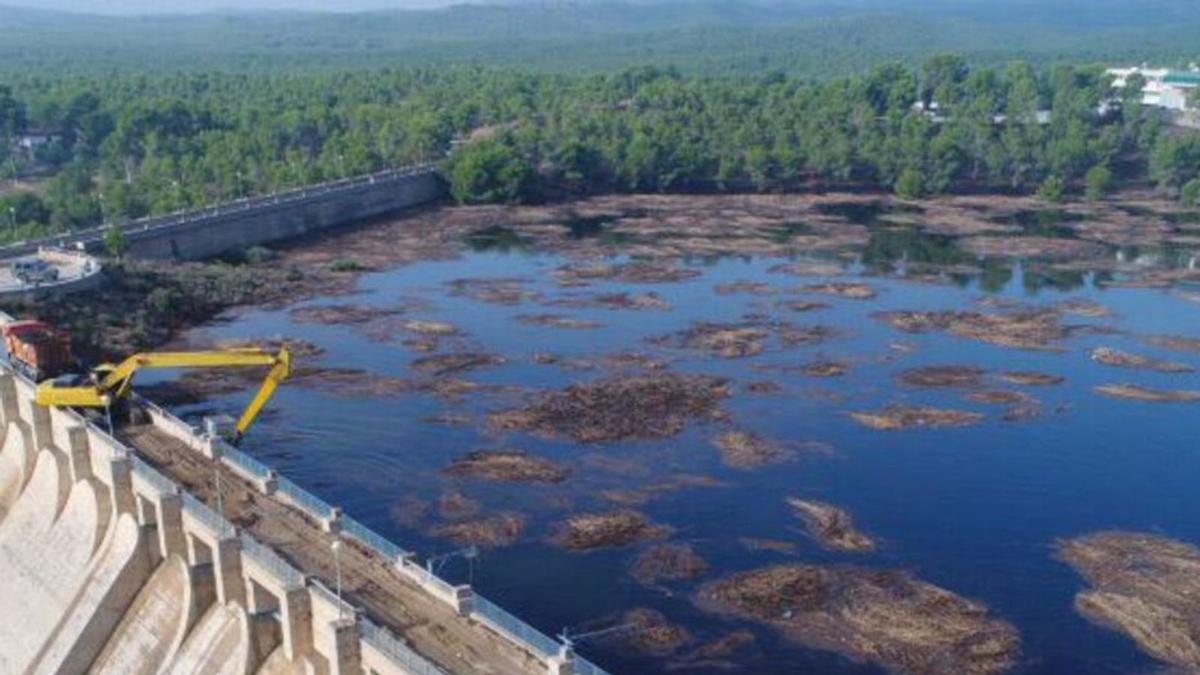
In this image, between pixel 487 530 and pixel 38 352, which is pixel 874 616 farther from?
pixel 38 352

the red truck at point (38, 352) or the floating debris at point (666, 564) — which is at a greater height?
the red truck at point (38, 352)

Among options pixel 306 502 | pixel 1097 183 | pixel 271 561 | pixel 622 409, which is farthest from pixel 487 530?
pixel 1097 183

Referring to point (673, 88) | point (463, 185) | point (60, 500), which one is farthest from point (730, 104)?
point (60, 500)

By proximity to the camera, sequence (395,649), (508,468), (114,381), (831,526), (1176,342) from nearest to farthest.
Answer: (395,649), (114,381), (831,526), (508,468), (1176,342)

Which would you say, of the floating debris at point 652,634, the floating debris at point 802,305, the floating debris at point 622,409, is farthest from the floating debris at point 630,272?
the floating debris at point 652,634

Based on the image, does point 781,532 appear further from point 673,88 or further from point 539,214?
point 673,88

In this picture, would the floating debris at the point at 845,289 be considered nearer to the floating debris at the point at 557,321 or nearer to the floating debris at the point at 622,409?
the floating debris at the point at 557,321
